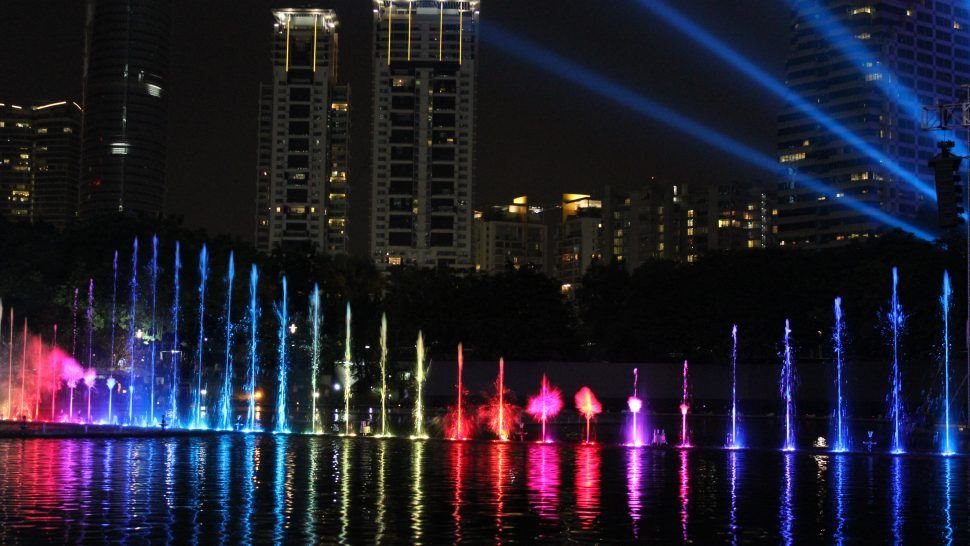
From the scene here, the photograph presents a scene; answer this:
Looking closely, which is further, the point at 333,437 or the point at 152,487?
the point at 333,437

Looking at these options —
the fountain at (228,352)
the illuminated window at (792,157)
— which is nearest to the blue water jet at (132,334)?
the fountain at (228,352)

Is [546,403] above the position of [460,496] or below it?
above

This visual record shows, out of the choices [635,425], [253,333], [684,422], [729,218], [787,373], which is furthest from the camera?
[729,218]

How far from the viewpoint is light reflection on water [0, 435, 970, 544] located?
17641mm

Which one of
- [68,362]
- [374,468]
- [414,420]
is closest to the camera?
[374,468]

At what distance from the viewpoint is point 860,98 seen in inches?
6196

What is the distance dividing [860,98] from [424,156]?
61451 millimetres

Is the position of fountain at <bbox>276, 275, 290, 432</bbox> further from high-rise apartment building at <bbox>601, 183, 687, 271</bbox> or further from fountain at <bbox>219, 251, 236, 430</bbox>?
high-rise apartment building at <bbox>601, 183, 687, 271</bbox>

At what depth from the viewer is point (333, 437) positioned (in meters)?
43.3

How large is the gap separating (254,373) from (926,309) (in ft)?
122

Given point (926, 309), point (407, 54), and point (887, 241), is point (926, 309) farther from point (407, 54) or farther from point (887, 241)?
point (407, 54)

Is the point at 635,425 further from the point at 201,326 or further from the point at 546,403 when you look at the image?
the point at 201,326

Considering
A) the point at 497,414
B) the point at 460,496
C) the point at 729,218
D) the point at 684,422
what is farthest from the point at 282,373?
the point at 729,218

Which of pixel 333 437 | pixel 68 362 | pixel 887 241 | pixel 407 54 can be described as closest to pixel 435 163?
pixel 407 54
